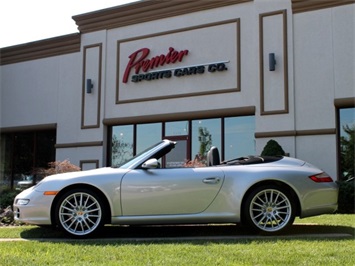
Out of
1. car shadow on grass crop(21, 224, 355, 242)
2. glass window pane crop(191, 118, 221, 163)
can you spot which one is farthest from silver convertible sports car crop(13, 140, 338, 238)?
glass window pane crop(191, 118, 221, 163)

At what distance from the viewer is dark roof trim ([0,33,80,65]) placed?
1734 centimetres

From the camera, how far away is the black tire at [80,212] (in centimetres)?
557

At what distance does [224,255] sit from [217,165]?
2044mm

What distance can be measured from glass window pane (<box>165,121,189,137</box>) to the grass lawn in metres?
8.82

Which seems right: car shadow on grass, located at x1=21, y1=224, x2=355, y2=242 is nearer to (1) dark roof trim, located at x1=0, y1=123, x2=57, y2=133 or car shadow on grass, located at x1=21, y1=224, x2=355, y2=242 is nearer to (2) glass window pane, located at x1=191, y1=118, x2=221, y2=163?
(2) glass window pane, located at x1=191, y1=118, x2=221, y2=163

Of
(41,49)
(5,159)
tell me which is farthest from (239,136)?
(5,159)

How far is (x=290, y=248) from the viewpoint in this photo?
4.45 meters

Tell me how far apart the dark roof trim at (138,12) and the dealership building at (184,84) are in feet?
0.14

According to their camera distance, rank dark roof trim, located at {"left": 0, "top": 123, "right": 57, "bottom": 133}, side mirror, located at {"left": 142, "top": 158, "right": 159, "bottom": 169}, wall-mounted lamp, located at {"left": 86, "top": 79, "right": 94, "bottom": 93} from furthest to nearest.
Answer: dark roof trim, located at {"left": 0, "top": 123, "right": 57, "bottom": 133} < wall-mounted lamp, located at {"left": 86, "top": 79, "right": 94, "bottom": 93} < side mirror, located at {"left": 142, "top": 158, "right": 159, "bottom": 169}

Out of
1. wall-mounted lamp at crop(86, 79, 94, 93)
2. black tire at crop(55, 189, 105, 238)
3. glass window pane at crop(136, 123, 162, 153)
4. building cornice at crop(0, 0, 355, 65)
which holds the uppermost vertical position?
building cornice at crop(0, 0, 355, 65)

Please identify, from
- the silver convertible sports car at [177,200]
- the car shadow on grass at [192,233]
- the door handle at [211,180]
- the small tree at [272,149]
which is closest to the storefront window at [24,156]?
the small tree at [272,149]

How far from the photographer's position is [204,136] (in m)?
14.4

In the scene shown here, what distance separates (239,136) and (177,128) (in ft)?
7.52

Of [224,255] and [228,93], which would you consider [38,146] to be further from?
[224,255]
